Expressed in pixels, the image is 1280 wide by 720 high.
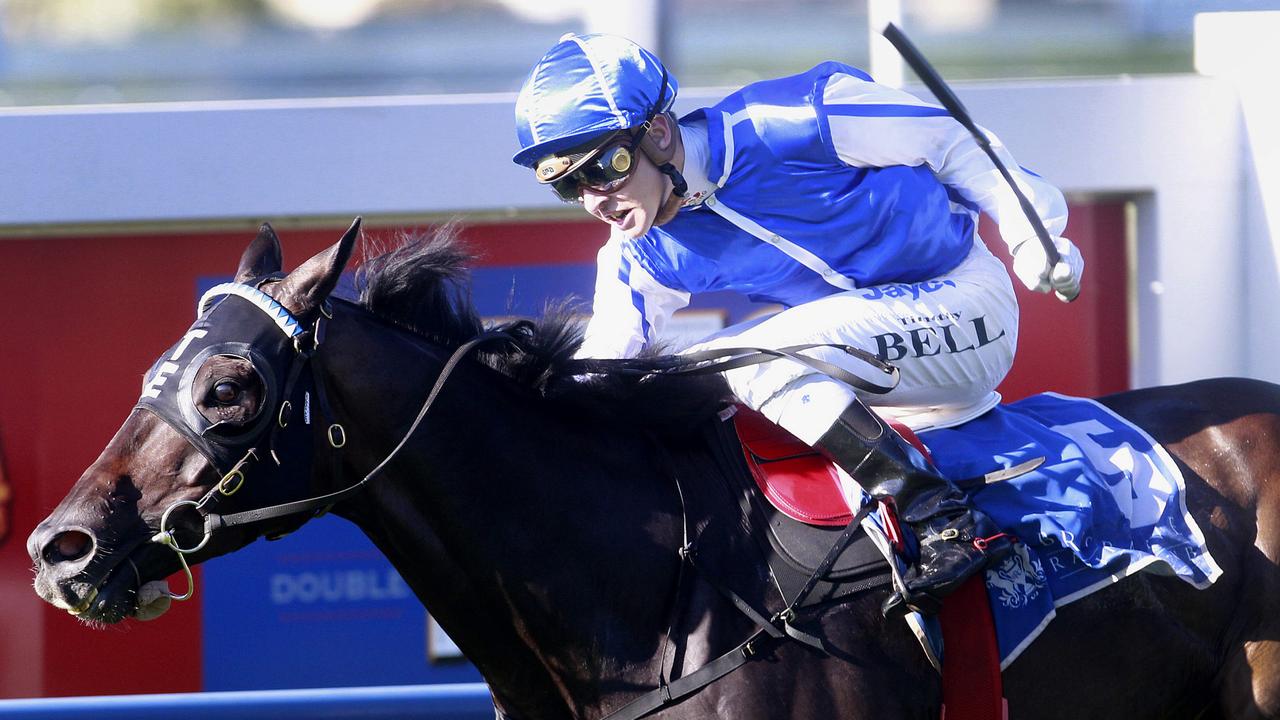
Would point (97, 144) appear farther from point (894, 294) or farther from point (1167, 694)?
point (1167, 694)

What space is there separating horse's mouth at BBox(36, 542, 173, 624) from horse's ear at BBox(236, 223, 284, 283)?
0.54 meters

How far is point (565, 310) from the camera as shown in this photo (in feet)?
8.40

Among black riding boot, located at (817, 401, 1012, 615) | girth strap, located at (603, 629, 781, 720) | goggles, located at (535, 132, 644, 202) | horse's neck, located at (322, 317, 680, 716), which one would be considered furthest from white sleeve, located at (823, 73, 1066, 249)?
girth strap, located at (603, 629, 781, 720)

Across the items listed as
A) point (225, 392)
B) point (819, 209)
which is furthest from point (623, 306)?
point (225, 392)

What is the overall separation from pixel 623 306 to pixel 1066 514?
1053 millimetres

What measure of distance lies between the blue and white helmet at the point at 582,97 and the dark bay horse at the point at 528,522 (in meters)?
0.32

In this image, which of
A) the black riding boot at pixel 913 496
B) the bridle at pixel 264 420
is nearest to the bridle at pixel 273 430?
the bridle at pixel 264 420

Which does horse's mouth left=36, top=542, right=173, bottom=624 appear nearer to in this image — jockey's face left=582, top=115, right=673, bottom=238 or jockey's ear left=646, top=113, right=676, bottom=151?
jockey's face left=582, top=115, right=673, bottom=238

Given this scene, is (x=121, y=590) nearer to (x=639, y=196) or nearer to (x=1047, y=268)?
(x=639, y=196)

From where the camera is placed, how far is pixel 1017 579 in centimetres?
236

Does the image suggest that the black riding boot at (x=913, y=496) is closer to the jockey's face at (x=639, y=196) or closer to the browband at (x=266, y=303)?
the jockey's face at (x=639, y=196)

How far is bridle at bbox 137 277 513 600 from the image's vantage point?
2.08m

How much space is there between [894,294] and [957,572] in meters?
0.62

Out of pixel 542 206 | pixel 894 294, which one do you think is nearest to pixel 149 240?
pixel 542 206
